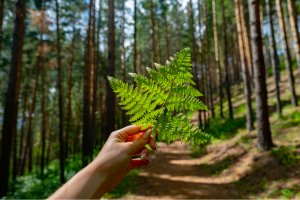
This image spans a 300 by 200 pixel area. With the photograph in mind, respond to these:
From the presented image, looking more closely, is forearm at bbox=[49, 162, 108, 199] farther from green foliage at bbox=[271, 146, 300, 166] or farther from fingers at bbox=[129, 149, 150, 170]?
green foliage at bbox=[271, 146, 300, 166]

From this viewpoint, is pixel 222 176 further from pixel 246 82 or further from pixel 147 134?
pixel 147 134

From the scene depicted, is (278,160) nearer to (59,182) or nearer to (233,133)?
(233,133)

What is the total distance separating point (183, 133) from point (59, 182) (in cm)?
1516

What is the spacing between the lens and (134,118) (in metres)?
1.58

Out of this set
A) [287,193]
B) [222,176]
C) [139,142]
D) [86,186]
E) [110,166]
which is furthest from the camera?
[222,176]

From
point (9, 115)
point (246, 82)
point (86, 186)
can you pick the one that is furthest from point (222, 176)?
point (86, 186)

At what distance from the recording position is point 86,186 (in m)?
1.18

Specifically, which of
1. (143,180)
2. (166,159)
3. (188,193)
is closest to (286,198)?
(188,193)

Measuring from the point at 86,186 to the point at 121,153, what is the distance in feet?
0.81

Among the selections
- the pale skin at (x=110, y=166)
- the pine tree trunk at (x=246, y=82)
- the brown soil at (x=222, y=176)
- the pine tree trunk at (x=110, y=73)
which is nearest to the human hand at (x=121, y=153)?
the pale skin at (x=110, y=166)

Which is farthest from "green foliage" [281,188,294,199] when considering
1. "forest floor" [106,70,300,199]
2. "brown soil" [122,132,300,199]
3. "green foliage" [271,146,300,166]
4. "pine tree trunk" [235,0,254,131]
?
"pine tree trunk" [235,0,254,131]

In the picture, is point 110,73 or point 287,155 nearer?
point 287,155

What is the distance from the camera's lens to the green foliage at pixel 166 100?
1608 mm

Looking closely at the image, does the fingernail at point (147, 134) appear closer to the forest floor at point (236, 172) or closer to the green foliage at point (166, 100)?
the green foliage at point (166, 100)
